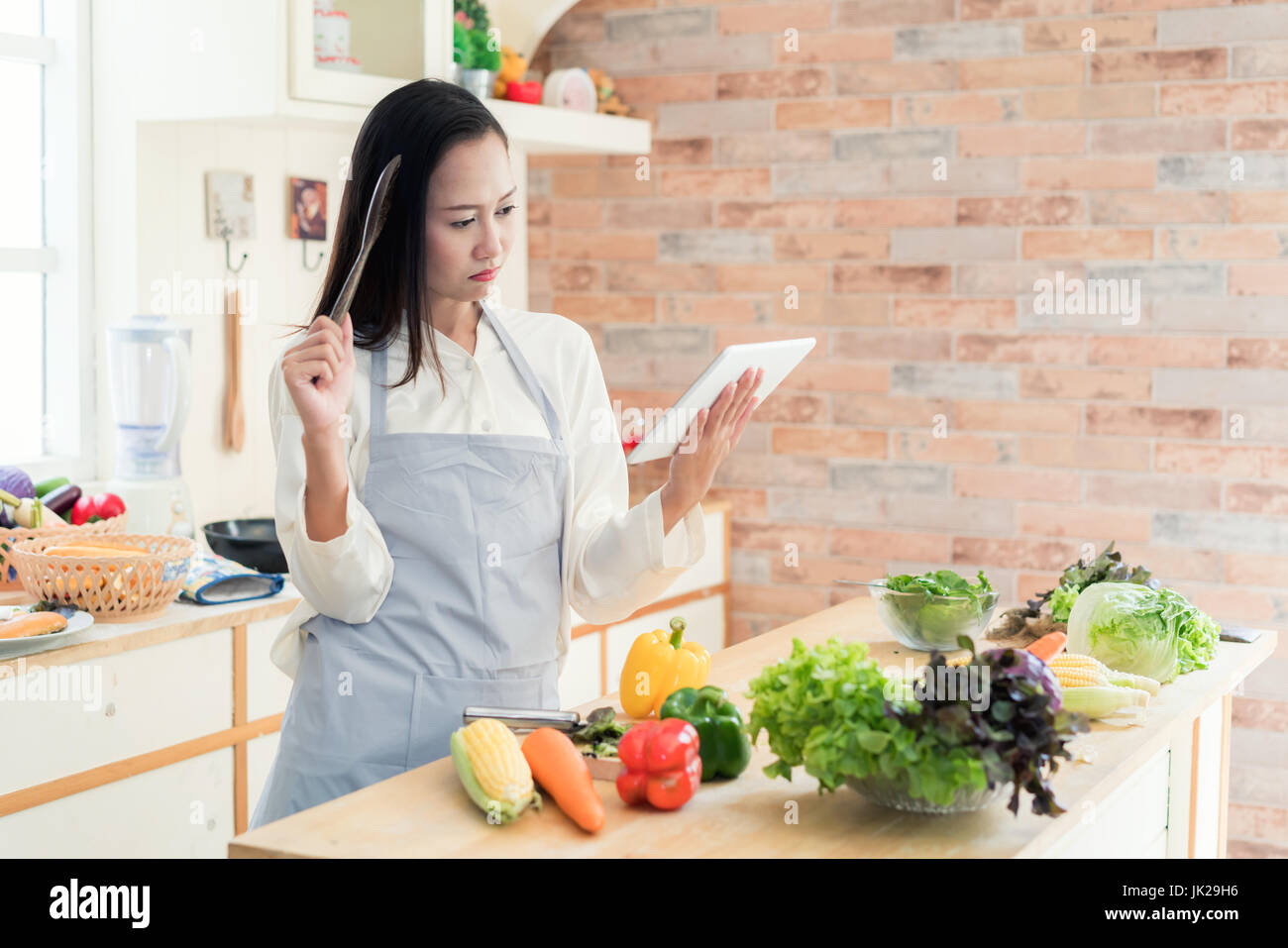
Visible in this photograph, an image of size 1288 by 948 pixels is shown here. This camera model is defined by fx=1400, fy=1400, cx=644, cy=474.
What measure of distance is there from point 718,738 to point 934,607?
601mm

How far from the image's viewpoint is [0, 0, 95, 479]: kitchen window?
2.97m

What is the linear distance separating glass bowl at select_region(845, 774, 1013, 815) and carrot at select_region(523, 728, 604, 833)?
253 mm

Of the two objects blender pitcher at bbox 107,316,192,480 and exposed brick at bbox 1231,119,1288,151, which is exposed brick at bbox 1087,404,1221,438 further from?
blender pitcher at bbox 107,316,192,480

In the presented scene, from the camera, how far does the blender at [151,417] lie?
281cm

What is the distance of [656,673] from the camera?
172cm

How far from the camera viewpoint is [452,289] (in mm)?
1771

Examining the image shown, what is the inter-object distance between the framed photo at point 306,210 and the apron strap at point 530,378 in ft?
4.90

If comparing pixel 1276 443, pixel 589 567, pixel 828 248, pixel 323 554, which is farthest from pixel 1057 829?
pixel 828 248

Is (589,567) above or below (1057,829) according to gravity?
above

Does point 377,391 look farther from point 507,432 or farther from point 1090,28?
point 1090,28

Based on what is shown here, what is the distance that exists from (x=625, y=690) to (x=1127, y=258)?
→ 2.09 meters

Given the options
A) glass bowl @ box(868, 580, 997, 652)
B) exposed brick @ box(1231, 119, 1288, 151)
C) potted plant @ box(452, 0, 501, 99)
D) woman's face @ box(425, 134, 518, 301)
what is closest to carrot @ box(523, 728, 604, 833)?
woman's face @ box(425, 134, 518, 301)
